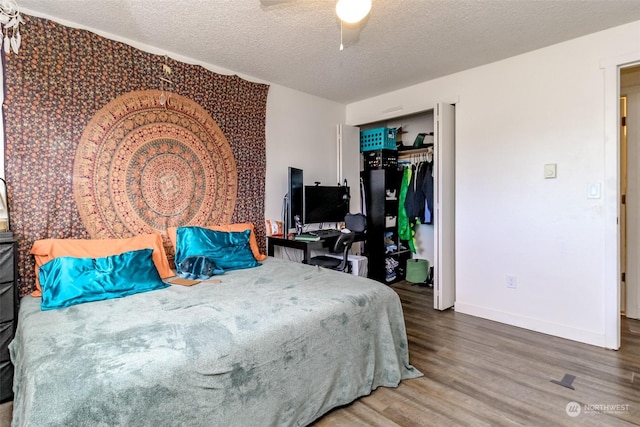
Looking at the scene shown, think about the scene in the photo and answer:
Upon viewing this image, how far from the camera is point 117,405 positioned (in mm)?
1152

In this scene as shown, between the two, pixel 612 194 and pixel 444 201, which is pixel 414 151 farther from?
pixel 612 194

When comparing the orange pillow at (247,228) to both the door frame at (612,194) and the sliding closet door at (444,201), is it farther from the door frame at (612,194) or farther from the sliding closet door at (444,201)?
the door frame at (612,194)

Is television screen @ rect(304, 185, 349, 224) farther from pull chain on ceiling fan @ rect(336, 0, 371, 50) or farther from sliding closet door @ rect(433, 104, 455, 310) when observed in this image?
pull chain on ceiling fan @ rect(336, 0, 371, 50)

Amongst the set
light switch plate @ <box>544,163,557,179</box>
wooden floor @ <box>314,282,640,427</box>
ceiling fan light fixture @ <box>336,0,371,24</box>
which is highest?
ceiling fan light fixture @ <box>336,0,371,24</box>

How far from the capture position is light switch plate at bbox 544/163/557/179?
2.82 metres

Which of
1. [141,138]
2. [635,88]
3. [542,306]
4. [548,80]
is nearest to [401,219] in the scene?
[542,306]

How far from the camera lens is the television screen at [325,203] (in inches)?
148

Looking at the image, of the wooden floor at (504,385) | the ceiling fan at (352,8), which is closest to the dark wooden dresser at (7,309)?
the wooden floor at (504,385)

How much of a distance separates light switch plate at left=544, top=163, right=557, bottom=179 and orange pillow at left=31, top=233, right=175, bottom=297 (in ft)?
10.6

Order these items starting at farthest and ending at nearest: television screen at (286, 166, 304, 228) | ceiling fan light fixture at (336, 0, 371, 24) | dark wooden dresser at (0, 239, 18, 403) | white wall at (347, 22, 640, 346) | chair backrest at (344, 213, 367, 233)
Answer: chair backrest at (344, 213, 367, 233) → television screen at (286, 166, 304, 228) → white wall at (347, 22, 640, 346) → dark wooden dresser at (0, 239, 18, 403) → ceiling fan light fixture at (336, 0, 371, 24)

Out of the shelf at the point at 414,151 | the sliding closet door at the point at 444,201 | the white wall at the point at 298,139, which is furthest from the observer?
the shelf at the point at 414,151

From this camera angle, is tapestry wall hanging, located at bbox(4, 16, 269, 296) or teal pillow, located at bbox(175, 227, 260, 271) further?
teal pillow, located at bbox(175, 227, 260, 271)

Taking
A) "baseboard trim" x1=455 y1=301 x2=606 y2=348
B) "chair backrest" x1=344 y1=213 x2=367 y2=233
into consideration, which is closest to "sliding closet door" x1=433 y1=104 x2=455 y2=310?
"baseboard trim" x1=455 y1=301 x2=606 y2=348

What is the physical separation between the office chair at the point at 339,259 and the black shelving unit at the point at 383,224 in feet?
2.84
